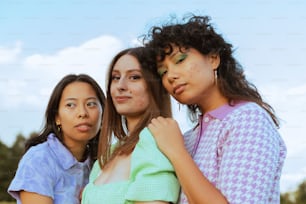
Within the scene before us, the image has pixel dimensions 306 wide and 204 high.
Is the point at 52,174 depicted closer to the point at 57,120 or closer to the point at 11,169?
the point at 57,120

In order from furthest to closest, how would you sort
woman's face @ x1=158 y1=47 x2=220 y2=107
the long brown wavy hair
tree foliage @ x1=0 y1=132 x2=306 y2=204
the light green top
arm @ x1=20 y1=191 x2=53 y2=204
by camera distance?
tree foliage @ x1=0 y1=132 x2=306 y2=204, arm @ x1=20 y1=191 x2=53 y2=204, the long brown wavy hair, woman's face @ x1=158 y1=47 x2=220 y2=107, the light green top

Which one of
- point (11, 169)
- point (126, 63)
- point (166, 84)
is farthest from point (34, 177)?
point (11, 169)

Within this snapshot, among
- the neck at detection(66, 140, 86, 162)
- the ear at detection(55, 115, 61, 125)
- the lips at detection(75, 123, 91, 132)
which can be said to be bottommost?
the neck at detection(66, 140, 86, 162)

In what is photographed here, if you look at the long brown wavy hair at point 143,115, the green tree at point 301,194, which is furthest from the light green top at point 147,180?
the green tree at point 301,194

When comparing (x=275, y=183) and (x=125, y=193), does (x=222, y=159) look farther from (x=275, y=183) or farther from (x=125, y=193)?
(x=125, y=193)

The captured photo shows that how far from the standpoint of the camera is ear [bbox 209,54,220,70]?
2260 mm

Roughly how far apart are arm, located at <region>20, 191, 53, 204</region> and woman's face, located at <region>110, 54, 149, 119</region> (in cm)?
54

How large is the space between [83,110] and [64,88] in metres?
0.18

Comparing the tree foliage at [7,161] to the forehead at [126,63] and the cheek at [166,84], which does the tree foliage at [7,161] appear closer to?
the forehead at [126,63]

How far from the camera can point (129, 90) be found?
2391 millimetres

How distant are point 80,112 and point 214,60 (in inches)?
31.0

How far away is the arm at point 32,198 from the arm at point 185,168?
720mm

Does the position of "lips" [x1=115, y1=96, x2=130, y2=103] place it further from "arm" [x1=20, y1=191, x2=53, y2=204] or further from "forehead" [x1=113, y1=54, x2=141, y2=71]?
"arm" [x1=20, y1=191, x2=53, y2=204]

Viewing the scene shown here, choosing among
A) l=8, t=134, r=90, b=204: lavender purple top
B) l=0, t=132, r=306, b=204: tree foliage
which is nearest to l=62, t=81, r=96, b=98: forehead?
l=8, t=134, r=90, b=204: lavender purple top
